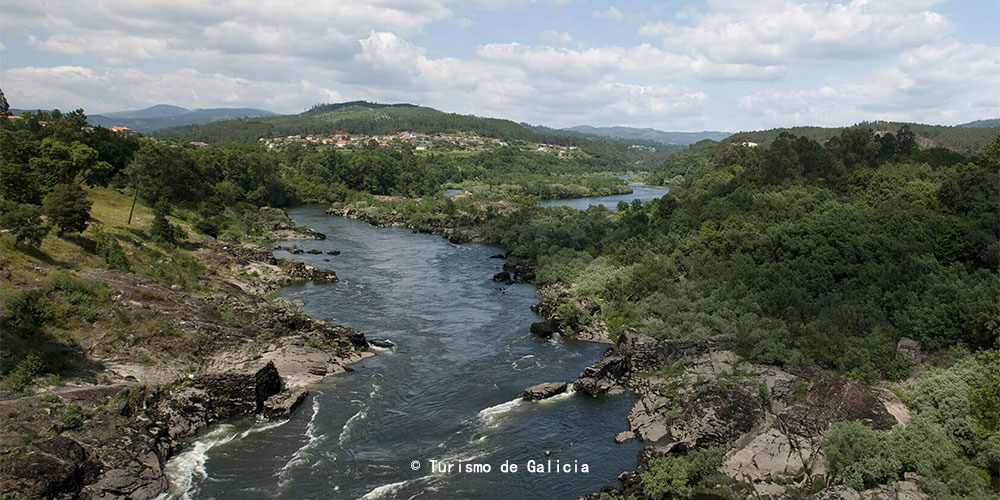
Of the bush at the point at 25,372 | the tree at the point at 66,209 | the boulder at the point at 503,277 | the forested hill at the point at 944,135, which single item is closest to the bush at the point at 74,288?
the bush at the point at 25,372

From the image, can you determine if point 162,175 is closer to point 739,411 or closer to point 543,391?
point 543,391

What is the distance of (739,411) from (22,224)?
39.8m

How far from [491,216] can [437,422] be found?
62.5m

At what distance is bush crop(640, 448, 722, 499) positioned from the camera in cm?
2288

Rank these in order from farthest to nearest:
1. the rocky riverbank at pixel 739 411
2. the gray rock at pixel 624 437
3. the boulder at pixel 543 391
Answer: the boulder at pixel 543 391, the gray rock at pixel 624 437, the rocky riverbank at pixel 739 411

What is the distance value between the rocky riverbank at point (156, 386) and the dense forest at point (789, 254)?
2.88m

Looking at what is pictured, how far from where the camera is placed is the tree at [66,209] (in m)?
38.8

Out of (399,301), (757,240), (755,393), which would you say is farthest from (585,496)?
(757,240)

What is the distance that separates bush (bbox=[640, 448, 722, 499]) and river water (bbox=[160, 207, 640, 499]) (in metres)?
1.86

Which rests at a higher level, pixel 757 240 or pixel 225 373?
pixel 757 240

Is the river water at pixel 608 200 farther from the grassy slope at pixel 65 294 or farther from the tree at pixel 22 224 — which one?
the tree at pixel 22 224

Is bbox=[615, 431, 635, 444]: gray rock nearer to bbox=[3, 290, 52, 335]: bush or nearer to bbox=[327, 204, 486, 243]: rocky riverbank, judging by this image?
bbox=[3, 290, 52, 335]: bush

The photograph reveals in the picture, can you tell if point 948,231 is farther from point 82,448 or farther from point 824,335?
point 82,448

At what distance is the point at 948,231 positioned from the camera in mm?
41344
